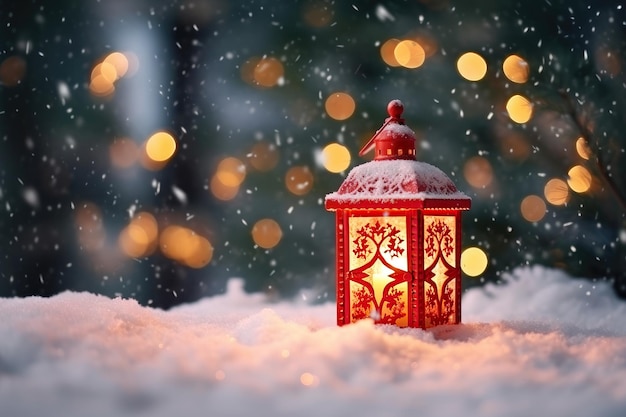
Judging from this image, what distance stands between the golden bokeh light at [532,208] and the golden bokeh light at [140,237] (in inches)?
69.6

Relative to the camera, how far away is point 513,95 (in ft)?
9.42

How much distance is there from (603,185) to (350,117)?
1161 mm

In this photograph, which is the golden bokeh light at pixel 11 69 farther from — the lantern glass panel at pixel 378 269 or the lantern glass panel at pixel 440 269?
the lantern glass panel at pixel 440 269

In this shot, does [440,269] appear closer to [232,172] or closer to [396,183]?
[396,183]

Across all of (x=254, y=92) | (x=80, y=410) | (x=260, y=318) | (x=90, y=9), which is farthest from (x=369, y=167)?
(x=90, y=9)

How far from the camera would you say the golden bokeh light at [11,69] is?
329cm

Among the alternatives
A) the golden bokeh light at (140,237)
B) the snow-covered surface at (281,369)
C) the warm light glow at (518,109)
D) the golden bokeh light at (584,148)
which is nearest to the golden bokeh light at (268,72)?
the golden bokeh light at (140,237)

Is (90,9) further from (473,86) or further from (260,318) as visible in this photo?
(260,318)

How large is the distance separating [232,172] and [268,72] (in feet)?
1.69

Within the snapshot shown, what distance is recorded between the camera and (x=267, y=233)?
328 cm

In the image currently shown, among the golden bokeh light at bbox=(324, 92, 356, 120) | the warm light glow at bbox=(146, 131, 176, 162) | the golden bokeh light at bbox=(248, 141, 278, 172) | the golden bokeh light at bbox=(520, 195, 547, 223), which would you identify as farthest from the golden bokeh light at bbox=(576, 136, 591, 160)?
the warm light glow at bbox=(146, 131, 176, 162)

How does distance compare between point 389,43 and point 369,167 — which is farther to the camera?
point 389,43

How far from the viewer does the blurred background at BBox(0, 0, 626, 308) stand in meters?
2.88

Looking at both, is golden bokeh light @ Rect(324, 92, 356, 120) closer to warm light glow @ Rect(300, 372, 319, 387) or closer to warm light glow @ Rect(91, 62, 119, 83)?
warm light glow @ Rect(91, 62, 119, 83)
